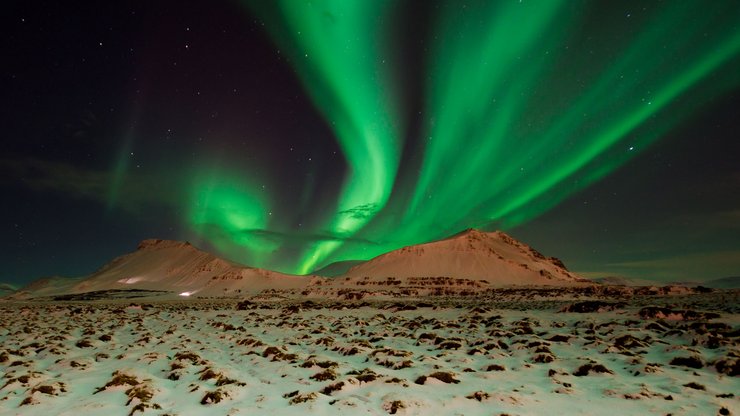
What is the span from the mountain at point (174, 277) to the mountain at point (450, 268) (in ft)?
120

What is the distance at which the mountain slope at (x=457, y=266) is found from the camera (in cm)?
16455

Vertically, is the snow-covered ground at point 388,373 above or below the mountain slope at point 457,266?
below

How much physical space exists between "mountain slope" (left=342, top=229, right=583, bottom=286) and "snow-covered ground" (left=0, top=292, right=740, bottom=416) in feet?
449

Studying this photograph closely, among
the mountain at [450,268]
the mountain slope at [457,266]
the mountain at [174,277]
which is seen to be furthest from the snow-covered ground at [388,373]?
the mountain slope at [457,266]

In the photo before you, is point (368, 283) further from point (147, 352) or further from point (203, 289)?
point (147, 352)

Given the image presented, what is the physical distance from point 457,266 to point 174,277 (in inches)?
4755

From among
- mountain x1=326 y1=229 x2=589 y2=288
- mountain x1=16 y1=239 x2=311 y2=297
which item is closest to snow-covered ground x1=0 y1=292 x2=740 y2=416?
mountain x1=16 y1=239 x2=311 y2=297

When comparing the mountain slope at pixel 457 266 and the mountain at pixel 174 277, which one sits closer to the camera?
the mountain at pixel 174 277

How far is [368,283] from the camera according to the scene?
479ft

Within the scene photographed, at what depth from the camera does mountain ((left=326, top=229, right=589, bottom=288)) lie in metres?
156

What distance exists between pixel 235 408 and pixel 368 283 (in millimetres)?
139049

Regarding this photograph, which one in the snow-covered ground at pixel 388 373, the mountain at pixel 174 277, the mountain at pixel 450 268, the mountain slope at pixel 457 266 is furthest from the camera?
the mountain slope at pixel 457 266

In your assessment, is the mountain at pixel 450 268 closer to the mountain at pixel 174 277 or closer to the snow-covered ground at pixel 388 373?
the mountain at pixel 174 277

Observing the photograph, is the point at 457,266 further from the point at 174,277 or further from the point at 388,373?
the point at 388,373
